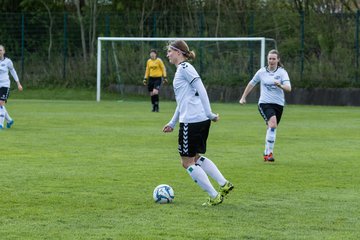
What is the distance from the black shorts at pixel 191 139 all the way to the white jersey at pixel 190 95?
66mm

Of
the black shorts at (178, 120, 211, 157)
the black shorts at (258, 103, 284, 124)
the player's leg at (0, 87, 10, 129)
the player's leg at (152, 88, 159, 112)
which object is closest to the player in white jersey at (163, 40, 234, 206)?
the black shorts at (178, 120, 211, 157)

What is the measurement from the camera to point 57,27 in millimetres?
41938

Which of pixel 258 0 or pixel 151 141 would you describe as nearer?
pixel 151 141

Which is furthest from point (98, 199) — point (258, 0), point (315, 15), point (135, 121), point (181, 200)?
point (258, 0)

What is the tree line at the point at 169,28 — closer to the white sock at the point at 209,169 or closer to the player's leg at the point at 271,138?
the player's leg at the point at 271,138

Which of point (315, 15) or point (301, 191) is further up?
point (315, 15)

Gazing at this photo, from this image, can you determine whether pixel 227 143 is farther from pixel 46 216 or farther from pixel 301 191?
pixel 46 216

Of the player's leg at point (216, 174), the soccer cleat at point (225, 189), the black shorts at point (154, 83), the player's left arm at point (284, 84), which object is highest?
the player's left arm at point (284, 84)

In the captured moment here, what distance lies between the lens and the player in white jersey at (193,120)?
9.80m

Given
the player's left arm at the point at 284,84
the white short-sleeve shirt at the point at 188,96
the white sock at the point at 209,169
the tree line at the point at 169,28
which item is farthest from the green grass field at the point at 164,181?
the tree line at the point at 169,28

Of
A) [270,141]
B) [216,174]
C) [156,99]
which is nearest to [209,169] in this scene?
[216,174]

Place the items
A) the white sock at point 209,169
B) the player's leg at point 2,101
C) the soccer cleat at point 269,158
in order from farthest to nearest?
the player's leg at point 2,101, the soccer cleat at point 269,158, the white sock at point 209,169

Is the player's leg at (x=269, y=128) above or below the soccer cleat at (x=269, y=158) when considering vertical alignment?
above

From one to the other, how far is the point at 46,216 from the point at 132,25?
3262cm
